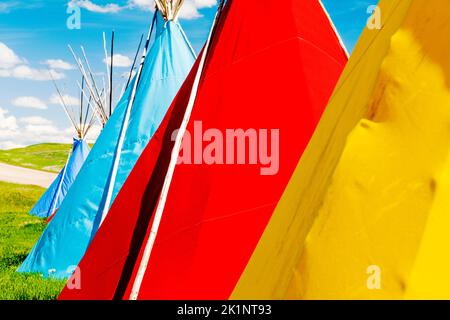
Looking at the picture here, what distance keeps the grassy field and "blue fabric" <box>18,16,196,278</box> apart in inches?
2155

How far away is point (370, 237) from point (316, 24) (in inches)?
102

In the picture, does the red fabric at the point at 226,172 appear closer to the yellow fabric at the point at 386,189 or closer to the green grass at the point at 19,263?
the yellow fabric at the point at 386,189

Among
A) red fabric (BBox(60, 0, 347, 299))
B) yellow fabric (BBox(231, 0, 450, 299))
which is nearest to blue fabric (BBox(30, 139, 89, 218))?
red fabric (BBox(60, 0, 347, 299))

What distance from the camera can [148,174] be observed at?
3.22m

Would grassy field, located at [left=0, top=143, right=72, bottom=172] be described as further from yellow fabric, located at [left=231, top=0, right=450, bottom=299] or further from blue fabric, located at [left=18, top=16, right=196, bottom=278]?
yellow fabric, located at [left=231, top=0, right=450, bottom=299]

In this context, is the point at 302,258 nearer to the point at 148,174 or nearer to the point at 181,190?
the point at 181,190

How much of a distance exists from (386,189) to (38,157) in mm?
76222

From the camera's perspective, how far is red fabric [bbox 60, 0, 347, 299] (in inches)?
103

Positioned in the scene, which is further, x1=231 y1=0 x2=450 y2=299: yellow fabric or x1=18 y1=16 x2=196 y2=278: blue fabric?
x1=18 y1=16 x2=196 y2=278: blue fabric

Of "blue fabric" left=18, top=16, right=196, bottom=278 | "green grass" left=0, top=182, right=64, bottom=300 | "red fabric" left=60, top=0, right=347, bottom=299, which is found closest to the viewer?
"red fabric" left=60, top=0, right=347, bottom=299

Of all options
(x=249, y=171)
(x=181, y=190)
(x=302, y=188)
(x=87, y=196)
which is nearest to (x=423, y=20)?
(x=302, y=188)

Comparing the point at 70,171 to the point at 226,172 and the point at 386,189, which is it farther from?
the point at 386,189

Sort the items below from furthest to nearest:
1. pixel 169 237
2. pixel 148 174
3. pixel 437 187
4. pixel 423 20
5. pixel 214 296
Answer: pixel 148 174 → pixel 169 237 → pixel 214 296 → pixel 423 20 → pixel 437 187

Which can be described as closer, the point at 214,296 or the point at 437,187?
the point at 437,187
